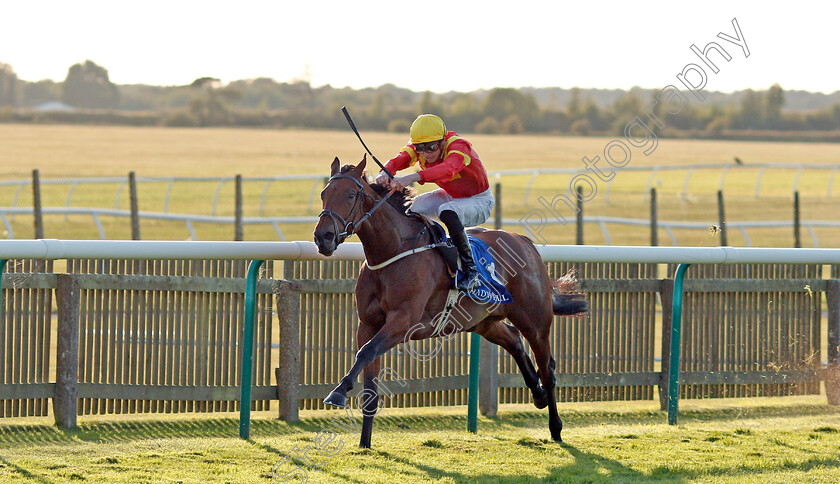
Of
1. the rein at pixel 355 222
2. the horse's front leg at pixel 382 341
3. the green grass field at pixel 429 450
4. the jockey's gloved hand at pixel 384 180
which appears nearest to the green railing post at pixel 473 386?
the green grass field at pixel 429 450

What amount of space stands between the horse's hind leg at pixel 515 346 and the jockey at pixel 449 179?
23.7 inches

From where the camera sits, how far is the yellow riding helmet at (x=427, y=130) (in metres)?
6.22

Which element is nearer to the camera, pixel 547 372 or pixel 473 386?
pixel 547 372

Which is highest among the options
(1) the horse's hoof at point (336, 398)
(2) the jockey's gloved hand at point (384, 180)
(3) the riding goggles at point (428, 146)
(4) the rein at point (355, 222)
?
(3) the riding goggles at point (428, 146)

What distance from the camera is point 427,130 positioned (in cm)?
622

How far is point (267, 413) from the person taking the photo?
7512mm

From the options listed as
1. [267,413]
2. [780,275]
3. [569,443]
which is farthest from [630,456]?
[780,275]

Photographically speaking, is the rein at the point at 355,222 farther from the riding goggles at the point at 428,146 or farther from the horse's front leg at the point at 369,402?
the horse's front leg at the point at 369,402

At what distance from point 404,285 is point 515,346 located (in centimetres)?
121

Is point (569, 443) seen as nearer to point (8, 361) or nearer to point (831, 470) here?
point (831, 470)

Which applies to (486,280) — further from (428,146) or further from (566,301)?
(566,301)

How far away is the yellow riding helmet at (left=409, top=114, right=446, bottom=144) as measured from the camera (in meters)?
6.22

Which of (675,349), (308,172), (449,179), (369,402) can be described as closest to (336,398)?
(369,402)

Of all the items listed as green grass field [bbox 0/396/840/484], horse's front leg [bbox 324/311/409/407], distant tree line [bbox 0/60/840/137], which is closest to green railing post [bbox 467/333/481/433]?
green grass field [bbox 0/396/840/484]
